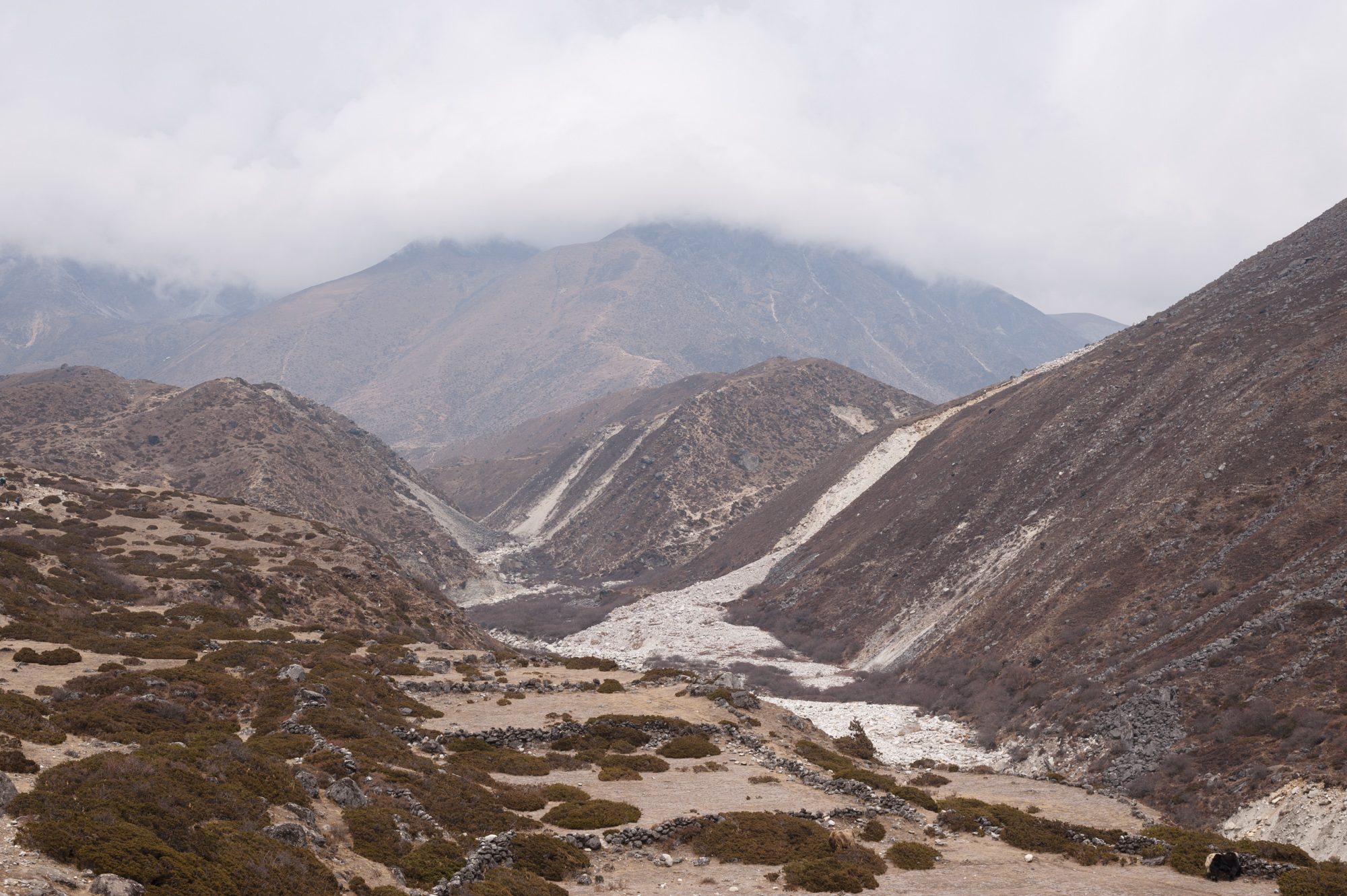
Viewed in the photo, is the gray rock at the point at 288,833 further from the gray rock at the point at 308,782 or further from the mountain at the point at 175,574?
the mountain at the point at 175,574

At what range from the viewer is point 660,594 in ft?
412

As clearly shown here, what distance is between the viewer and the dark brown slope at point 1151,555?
42469mm

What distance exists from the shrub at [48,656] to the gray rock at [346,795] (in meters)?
16.0

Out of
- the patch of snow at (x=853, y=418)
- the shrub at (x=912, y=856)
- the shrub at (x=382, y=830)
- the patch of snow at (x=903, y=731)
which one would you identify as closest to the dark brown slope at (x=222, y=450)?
the patch of snow at (x=903, y=731)

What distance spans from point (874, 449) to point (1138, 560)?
77.9m

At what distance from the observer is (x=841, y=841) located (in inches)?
1022

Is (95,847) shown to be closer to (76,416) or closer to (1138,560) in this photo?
(1138,560)

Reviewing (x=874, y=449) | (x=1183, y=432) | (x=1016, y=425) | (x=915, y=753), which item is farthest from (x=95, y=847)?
(x=874, y=449)

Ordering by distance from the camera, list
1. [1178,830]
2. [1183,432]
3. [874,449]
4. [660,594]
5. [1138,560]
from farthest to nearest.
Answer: [874,449]
[660,594]
[1183,432]
[1138,560]
[1178,830]

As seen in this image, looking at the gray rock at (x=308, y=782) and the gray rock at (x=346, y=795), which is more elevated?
the gray rock at (x=308, y=782)

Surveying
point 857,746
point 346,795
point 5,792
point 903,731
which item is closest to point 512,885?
point 346,795

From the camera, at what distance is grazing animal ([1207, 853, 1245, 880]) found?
84.1 ft

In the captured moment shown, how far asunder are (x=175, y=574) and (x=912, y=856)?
1907 inches

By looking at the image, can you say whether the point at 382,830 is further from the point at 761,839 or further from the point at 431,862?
the point at 761,839
